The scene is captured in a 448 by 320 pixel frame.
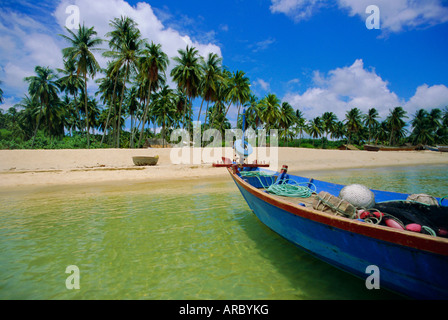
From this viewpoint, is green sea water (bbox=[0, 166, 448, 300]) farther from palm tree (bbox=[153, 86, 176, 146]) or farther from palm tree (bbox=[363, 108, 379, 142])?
palm tree (bbox=[363, 108, 379, 142])

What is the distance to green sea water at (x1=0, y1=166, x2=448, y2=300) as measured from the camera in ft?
10.3

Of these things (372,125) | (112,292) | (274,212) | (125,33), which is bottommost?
(112,292)

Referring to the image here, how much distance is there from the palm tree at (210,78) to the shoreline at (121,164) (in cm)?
1019

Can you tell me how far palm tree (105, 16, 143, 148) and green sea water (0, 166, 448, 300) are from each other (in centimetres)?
2359

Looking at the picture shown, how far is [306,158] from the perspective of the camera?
24.2 meters

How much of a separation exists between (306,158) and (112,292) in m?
23.6

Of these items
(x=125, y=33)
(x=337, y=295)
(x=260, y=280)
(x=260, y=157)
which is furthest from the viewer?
(x=125, y=33)

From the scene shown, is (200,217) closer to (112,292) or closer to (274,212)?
(274,212)

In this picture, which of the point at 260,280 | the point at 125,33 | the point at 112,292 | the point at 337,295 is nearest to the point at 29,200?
the point at 112,292

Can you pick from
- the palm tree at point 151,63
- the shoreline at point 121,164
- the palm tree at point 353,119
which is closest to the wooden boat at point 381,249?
the shoreline at point 121,164

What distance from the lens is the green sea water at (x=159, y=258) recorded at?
314 centimetres

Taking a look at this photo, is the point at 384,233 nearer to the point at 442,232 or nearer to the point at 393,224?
the point at 393,224

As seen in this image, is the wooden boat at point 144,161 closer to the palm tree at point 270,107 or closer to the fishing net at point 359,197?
the fishing net at point 359,197

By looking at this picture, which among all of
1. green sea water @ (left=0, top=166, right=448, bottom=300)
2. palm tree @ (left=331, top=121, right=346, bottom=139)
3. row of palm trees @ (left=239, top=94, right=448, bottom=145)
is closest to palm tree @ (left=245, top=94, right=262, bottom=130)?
row of palm trees @ (left=239, top=94, right=448, bottom=145)
